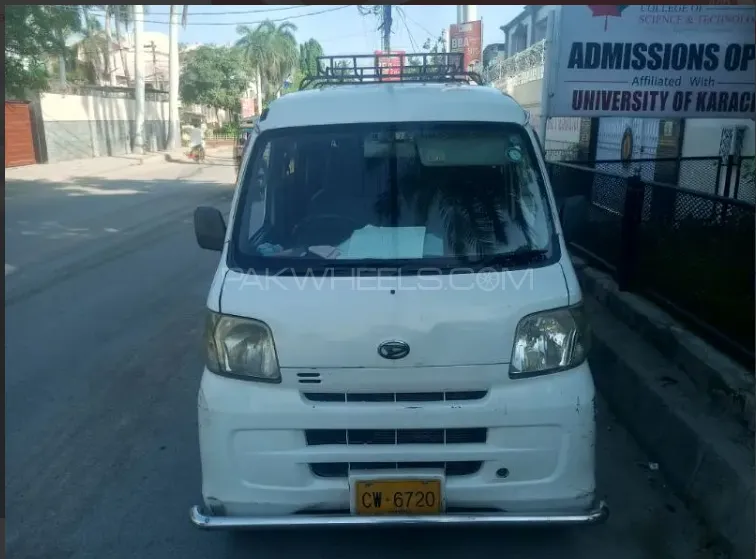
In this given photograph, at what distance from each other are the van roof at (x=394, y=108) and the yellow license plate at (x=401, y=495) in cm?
178

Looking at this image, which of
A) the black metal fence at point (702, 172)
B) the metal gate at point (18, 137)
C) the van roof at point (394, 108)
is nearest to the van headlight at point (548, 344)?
the van roof at point (394, 108)

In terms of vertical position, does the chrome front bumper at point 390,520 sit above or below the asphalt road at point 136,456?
above

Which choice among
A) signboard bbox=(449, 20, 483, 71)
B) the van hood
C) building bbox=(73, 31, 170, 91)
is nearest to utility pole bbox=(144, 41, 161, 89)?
building bbox=(73, 31, 170, 91)

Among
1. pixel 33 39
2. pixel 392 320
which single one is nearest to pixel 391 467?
pixel 392 320

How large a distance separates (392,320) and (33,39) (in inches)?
622

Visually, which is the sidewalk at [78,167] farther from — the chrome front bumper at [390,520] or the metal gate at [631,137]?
the chrome front bumper at [390,520]

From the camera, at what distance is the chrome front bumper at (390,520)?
2928mm

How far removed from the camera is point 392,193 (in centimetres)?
356

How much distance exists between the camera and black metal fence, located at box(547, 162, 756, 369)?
14.1ft

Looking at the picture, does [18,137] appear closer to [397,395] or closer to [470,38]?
[470,38]

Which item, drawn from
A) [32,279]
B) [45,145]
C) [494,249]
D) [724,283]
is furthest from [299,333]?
[45,145]

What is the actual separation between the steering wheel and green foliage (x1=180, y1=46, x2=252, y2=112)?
158ft

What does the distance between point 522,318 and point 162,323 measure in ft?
15.8

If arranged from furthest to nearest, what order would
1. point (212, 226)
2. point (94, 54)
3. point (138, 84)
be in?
1. point (94, 54)
2. point (138, 84)
3. point (212, 226)
